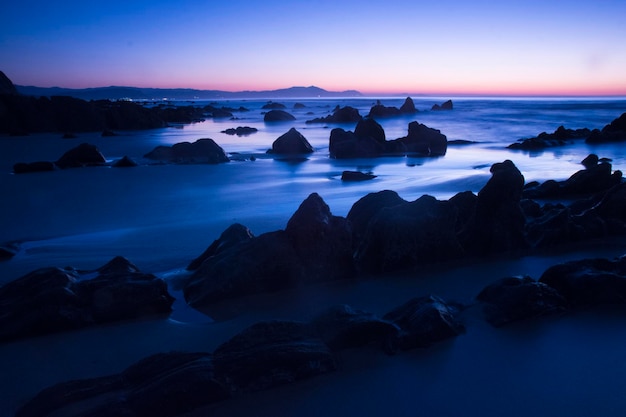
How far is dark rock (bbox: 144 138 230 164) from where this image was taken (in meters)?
13.8

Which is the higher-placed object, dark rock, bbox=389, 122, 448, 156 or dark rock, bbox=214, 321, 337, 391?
dark rock, bbox=389, 122, 448, 156

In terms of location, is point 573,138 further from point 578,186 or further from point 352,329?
point 352,329

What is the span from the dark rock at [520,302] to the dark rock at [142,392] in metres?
2.04

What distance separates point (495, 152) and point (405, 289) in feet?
47.7

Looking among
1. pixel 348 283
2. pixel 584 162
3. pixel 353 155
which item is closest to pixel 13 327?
pixel 348 283

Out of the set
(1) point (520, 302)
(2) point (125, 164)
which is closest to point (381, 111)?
(2) point (125, 164)

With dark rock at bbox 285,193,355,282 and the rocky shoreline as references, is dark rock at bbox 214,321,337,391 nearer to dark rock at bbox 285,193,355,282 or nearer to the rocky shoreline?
the rocky shoreline

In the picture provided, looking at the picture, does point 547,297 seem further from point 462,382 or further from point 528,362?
point 462,382

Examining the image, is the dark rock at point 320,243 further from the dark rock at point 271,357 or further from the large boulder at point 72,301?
the dark rock at point 271,357

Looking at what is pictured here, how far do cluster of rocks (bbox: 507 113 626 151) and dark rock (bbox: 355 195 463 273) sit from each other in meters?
14.9

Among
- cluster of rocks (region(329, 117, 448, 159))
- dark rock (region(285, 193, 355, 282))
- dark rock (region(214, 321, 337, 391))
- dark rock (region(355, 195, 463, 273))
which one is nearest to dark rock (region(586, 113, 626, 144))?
cluster of rocks (region(329, 117, 448, 159))

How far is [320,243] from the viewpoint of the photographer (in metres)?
4.23

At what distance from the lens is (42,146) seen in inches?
721

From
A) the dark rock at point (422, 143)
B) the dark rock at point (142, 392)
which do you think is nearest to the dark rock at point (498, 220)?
the dark rock at point (142, 392)
